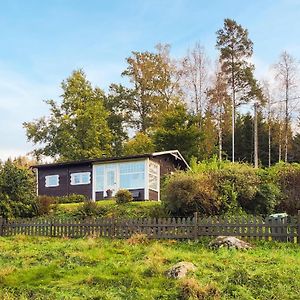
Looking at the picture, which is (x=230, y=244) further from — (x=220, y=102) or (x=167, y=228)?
(x=220, y=102)

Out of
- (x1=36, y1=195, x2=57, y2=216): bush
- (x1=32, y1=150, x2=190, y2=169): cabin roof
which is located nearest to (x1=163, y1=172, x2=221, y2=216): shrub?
(x1=36, y1=195, x2=57, y2=216): bush

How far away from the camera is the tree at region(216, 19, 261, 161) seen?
43406 millimetres

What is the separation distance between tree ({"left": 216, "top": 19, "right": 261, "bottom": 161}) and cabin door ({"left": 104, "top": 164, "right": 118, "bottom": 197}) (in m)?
17.2

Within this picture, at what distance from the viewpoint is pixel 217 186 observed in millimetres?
19906

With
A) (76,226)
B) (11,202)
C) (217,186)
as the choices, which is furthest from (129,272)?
(11,202)

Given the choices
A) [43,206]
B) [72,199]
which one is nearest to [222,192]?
[43,206]

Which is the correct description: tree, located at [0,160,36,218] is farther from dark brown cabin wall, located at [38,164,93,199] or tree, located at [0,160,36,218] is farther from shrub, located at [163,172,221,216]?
shrub, located at [163,172,221,216]

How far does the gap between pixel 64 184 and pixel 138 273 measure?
23.0m

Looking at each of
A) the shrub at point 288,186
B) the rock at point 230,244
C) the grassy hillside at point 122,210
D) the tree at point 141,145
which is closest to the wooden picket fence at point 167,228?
the rock at point 230,244

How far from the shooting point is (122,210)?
2234cm

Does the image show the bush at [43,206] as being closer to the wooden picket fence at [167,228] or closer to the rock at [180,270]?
the wooden picket fence at [167,228]

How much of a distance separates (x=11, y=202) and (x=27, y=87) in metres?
7.58

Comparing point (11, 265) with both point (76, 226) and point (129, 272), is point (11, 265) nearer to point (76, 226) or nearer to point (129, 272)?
point (129, 272)

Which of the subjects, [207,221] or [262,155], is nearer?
[207,221]
